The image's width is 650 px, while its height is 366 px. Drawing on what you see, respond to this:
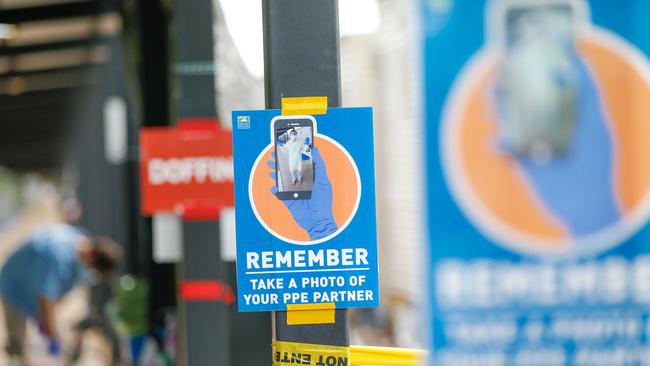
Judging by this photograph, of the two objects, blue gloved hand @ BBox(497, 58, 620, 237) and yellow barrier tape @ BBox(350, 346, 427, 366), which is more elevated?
blue gloved hand @ BBox(497, 58, 620, 237)

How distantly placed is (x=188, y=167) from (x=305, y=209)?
3149 millimetres

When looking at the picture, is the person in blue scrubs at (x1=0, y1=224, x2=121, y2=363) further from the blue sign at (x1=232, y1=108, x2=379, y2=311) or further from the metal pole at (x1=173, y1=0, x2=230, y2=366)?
the blue sign at (x1=232, y1=108, x2=379, y2=311)

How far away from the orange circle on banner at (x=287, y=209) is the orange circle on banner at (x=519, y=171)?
74 cm

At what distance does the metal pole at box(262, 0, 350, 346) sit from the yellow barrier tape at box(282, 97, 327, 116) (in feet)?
0.07

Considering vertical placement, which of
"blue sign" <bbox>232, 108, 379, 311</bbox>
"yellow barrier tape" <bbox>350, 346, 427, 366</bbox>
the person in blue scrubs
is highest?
"blue sign" <bbox>232, 108, 379, 311</bbox>

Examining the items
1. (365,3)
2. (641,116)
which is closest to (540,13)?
(641,116)

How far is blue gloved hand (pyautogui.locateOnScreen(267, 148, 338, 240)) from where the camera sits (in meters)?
2.97

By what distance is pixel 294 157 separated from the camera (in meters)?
2.98

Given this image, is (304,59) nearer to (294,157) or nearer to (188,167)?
(294,157)

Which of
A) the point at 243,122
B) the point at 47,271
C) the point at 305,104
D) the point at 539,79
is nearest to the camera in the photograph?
the point at 539,79

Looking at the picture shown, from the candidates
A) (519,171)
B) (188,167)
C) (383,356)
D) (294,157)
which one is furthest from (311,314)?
(188,167)

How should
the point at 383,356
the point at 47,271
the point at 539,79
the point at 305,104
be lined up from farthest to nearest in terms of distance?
the point at 47,271, the point at 383,356, the point at 305,104, the point at 539,79

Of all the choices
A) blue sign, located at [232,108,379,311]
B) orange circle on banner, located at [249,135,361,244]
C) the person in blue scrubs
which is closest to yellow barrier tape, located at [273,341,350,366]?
blue sign, located at [232,108,379,311]

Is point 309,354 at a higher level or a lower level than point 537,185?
lower
